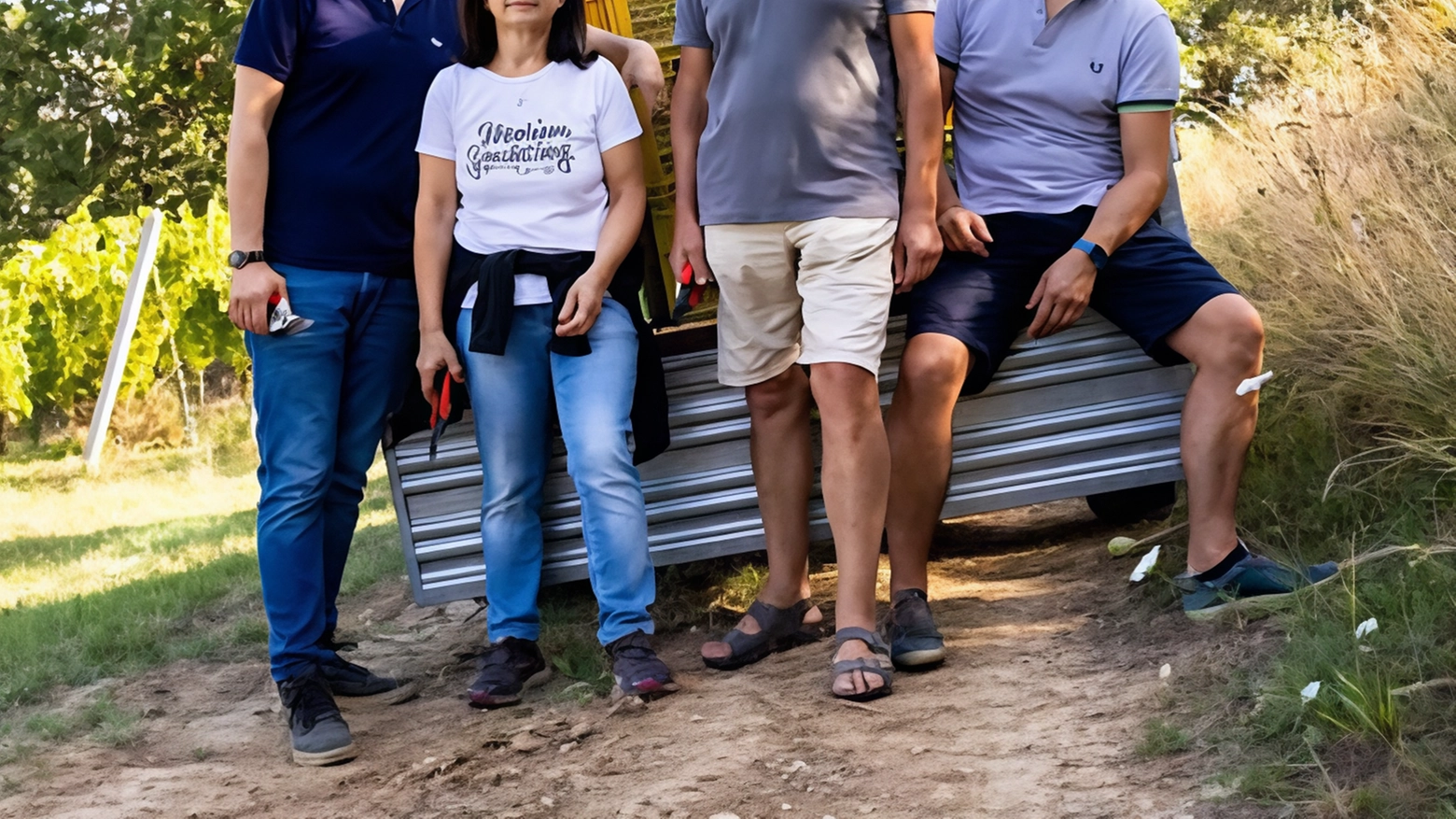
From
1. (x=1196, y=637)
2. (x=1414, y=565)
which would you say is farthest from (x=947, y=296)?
(x=1414, y=565)

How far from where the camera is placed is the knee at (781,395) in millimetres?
3623

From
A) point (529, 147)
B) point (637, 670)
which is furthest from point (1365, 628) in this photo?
point (529, 147)

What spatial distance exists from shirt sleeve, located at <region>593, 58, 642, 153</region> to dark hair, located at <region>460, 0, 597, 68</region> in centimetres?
8

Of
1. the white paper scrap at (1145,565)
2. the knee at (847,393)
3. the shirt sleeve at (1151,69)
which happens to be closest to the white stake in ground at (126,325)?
the knee at (847,393)

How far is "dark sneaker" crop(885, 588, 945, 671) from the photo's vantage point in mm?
3463

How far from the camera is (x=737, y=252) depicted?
3.50 meters

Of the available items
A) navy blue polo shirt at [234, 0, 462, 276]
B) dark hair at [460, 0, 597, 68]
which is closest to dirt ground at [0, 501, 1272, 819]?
navy blue polo shirt at [234, 0, 462, 276]

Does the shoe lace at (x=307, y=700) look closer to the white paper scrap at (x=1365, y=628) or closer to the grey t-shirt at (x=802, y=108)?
the grey t-shirt at (x=802, y=108)

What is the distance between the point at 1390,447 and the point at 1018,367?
3.16ft

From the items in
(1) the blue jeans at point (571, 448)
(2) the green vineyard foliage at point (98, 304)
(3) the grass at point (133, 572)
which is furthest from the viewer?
(2) the green vineyard foliage at point (98, 304)

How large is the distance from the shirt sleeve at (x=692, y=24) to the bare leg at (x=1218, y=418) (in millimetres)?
1458

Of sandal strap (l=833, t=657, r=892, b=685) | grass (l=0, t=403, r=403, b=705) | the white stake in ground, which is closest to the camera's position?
sandal strap (l=833, t=657, r=892, b=685)

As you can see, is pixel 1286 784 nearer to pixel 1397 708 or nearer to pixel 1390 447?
pixel 1397 708

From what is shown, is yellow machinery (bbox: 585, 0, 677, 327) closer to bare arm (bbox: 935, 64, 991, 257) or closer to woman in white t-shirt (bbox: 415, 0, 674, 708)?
woman in white t-shirt (bbox: 415, 0, 674, 708)
